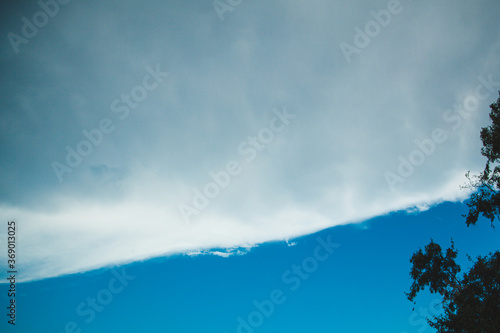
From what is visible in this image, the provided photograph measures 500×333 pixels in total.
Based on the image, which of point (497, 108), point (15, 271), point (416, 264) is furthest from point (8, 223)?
point (497, 108)

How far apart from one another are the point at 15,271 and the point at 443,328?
120 ft

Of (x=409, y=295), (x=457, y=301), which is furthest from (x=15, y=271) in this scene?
(x=457, y=301)

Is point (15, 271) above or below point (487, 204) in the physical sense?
above

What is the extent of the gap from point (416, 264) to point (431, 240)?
99.7 inches

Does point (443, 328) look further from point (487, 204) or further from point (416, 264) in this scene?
point (487, 204)

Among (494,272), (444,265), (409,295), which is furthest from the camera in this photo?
(409,295)

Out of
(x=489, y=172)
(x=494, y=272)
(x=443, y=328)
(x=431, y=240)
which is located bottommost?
(x=443, y=328)

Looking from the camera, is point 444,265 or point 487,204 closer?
point 487,204

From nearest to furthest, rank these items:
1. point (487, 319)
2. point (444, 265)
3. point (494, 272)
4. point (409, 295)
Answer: point (487, 319) < point (494, 272) < point (444, 265) < point (409, 295)

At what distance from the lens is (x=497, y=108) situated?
666 inches

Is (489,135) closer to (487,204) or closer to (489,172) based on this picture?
(489,172)

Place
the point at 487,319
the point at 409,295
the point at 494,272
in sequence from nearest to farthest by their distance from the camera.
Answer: the point at 487,319 < the point at 494,272 < the point at 409,295

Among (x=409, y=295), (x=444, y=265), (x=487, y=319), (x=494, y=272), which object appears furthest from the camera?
(x=409, y=295)

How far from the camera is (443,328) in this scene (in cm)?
1686
